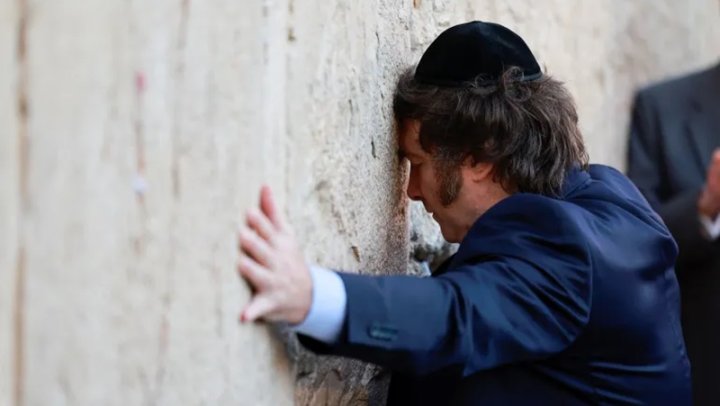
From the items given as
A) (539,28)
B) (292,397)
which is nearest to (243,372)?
→ (292,397)

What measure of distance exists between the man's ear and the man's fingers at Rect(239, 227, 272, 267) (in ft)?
1.58

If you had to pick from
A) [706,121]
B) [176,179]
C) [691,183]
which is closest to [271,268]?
[176,179]

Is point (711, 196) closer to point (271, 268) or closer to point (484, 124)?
point (484, 124)

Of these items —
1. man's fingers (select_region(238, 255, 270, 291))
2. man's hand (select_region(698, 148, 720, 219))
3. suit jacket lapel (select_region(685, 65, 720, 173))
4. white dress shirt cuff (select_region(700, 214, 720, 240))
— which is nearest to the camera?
man's fingers (select_region(238, 255, 270, 291))

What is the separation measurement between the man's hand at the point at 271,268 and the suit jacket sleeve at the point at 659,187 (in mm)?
1636

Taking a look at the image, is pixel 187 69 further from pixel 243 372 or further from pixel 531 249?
pixel 531 249

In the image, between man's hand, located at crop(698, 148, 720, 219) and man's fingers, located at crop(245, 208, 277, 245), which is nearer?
man's fingers, located at crop(245, 208, 277, 245)

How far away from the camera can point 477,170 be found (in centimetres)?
191

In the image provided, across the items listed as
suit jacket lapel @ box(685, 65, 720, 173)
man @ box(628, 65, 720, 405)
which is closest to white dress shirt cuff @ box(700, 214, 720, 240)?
man @ box(628, 65, 720, 405)

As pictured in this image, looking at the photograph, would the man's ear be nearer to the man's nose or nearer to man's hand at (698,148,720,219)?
the man's nose

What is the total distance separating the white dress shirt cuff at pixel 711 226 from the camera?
2.95 m

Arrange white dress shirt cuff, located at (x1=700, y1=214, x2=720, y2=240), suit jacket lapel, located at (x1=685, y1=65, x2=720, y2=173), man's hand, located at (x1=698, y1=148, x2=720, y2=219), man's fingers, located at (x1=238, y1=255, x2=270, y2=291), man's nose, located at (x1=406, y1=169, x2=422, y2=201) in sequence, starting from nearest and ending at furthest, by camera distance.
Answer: man's fingers, located at (x1=238, y1=255, x2=270, y2=291)
man's nose, located at (x1=406, y1=169, x2=422, y2=201)
man's hand, located at (x1=698, y1=148, x2=720, y2=219)
white dress shirt cuff, located at (x1=700, y1=214, x2=720, y2=240)
suit jacket lapel, located at (x1=685, y1=65, x2=720, y2=173)

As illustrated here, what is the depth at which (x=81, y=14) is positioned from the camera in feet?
3.91

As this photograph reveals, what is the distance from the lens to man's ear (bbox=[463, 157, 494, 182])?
Answer: 190 centimetres
